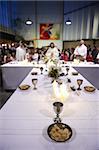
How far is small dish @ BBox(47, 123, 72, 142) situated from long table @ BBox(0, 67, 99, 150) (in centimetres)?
2

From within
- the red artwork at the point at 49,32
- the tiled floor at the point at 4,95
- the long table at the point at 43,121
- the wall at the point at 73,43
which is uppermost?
the red artwork at the point at 49,32

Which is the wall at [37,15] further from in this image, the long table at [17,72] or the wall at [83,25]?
the long table at [17,72]

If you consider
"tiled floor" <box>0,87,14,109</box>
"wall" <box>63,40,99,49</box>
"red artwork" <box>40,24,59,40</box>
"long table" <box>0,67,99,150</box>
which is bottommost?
"tiled floor" <box>0,87,14,109</box>

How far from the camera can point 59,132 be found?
2.77ft

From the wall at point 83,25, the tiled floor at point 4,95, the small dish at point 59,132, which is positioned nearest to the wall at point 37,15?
the wall at point 83,25

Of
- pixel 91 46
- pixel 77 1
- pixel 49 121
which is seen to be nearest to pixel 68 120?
pixel 49 121

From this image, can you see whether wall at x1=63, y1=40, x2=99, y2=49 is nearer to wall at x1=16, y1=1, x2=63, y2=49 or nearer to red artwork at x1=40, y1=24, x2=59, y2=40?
wall at x1=16, y1=1, x2=63, y2=49

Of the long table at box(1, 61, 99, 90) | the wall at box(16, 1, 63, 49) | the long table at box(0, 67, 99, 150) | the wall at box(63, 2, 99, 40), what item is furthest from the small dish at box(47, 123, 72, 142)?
the wall at box(16, 1, 63, 49)

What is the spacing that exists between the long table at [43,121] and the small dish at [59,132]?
2 centimetres

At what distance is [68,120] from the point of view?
3.32 feet

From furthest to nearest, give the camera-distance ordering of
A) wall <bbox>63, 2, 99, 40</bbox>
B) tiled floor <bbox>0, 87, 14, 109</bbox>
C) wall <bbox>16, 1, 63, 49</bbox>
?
wall <bbox>16, 1, 63, 49</bbox> < wall <bbox>63, 2, 99, 40</bbox> < tiled floor <bbox>0, 87, 14, 109</bbox>

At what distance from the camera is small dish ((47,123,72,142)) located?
806 millimetres

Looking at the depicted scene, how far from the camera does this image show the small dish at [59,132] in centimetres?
81

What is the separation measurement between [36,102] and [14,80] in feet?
7.77
